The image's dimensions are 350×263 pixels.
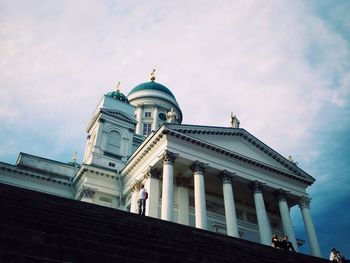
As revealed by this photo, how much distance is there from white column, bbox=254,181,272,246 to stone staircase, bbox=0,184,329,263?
31.1ft

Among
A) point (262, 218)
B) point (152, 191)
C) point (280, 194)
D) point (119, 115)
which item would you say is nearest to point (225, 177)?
point (262, 218)

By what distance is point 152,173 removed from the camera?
21.2 metres

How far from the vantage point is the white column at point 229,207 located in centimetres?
1955

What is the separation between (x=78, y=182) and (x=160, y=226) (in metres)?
16.9

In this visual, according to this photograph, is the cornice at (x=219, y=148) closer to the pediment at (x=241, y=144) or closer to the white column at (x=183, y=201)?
the pediment at (x=241, y=144)

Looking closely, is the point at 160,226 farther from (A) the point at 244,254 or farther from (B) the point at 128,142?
(B) the point at 128,142

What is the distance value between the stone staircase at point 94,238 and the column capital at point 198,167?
366 inches

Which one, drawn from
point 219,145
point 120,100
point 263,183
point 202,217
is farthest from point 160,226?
point 120,100

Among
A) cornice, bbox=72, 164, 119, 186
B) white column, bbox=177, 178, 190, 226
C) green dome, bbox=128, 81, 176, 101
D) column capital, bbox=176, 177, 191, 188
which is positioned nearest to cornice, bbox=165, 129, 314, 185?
column capital, bbox=176, 177, 191, 188

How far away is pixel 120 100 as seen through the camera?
32.3 m

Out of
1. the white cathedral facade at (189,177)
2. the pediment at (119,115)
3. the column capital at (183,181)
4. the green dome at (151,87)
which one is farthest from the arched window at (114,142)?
the green dome at (151,87)

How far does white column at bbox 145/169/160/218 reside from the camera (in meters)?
19.7

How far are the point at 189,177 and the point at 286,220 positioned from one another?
24.2ft

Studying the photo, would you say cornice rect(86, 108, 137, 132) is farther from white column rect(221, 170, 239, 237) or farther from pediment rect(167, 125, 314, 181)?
white column rect(221, 170, 239, 237)
